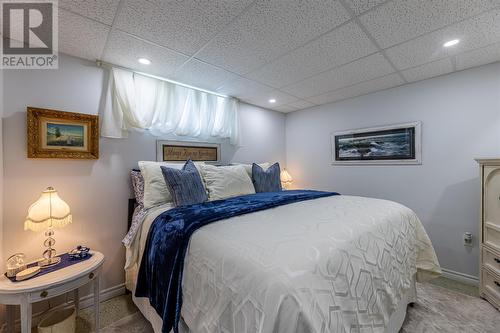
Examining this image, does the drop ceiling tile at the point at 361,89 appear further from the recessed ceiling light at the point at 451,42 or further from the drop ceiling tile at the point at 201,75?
the drop ceiling tile at the point at 201,75

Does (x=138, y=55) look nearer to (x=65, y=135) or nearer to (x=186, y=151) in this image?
(x=65, y=135)

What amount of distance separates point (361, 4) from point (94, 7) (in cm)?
178

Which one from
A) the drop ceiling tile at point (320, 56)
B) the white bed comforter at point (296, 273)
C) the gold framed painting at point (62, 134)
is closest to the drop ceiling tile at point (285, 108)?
the drop ceiling tile at point (320, 56)

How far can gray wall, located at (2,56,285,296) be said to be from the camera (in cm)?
169

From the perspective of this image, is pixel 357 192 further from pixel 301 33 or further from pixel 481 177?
pixel 301 33

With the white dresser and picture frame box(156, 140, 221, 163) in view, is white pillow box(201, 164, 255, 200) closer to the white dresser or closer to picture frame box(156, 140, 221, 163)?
picture frame box(156, 140, 221, 163)

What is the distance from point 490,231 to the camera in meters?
1.99

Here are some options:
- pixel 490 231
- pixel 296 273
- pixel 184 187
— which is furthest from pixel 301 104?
pixel 296 273

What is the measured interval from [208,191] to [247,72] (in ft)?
4.67

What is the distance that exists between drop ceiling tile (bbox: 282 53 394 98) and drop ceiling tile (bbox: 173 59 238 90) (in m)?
0.91

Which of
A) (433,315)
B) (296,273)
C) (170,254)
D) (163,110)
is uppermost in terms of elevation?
(163,110)

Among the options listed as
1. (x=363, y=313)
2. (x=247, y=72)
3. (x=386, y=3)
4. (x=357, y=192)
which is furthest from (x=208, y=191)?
(x=357, y=192)

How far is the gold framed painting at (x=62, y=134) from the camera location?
1758 millimetres

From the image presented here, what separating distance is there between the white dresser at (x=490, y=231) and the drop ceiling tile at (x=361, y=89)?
1.30 metres
